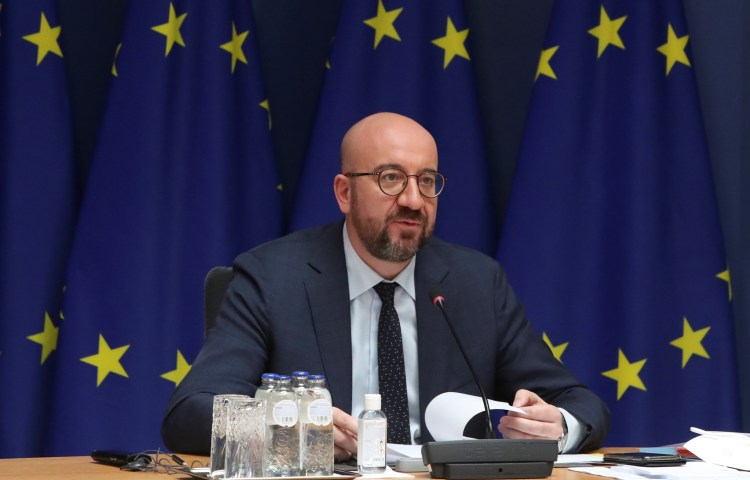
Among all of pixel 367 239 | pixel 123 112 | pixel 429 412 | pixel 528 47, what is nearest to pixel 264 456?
pixel 429 412

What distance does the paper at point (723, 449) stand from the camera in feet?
6.67

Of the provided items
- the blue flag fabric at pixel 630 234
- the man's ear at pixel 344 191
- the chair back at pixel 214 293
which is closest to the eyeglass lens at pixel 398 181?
the man's ear at pixel 344 191

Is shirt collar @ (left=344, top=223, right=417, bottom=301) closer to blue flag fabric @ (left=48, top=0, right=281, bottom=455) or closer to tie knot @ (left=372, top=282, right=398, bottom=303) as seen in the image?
tie knot @ (left=372, top=282, right=398, bottom=303)

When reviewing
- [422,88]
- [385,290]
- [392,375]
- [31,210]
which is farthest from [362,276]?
[31,210]

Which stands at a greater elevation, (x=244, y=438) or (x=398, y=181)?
(x=398, y=181)

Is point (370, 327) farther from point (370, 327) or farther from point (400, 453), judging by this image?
point (400, 453)

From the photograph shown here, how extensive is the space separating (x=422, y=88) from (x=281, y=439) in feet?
7.61

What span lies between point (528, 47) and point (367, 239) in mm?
1785

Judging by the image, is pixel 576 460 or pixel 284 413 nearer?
pixel 284 413

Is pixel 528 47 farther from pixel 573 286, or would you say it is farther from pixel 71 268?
pixel 71 268

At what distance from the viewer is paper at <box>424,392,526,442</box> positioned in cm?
206

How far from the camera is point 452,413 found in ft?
6.85

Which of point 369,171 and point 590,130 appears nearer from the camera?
point 369,171

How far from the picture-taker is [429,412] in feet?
7.00
